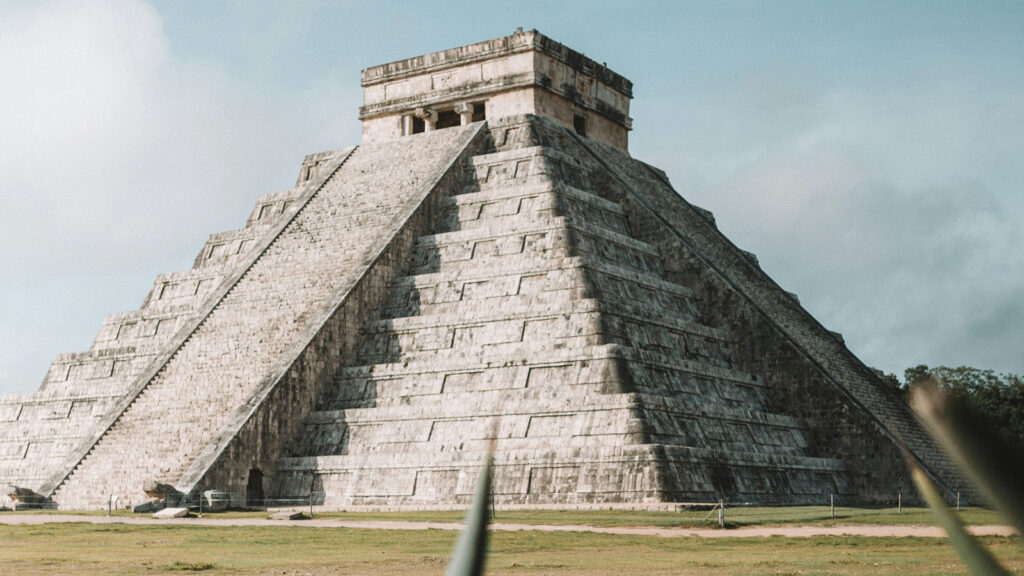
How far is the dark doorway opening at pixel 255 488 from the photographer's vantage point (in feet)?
72.9

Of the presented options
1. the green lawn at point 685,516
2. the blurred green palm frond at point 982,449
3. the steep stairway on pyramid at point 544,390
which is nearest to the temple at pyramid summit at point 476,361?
the steep stairway on pyramid at point 544,390

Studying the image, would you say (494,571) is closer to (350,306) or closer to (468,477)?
(468,477)

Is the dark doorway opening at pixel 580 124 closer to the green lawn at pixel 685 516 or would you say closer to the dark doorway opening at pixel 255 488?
the dark doorway opening at pixel 255 488

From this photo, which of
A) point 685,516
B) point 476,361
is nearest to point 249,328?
point 476,361

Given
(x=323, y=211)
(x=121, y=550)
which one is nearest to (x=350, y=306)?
Result: (x=323, y=211)

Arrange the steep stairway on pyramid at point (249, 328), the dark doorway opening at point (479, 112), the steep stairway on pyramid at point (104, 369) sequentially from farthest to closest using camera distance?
the dark doorway opening at point (479, 112)
the steep stairway on pyramid at point (104, 369)
the steep stairway on pyramid at point (249, 328)

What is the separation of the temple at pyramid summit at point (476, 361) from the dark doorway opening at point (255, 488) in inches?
2.1

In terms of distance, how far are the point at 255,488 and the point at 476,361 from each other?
464cm

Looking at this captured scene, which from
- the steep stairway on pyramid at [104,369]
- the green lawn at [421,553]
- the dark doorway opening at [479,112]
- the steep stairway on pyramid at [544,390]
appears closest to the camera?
the green lawn at [421,553]

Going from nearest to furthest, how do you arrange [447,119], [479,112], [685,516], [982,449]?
1. [982,449]
2. [685,516]
3. [479,112]
4. [447,119]

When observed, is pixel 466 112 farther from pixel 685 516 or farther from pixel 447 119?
pixel 685 516

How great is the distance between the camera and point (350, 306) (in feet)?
81.1

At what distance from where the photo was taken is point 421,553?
1260 cm

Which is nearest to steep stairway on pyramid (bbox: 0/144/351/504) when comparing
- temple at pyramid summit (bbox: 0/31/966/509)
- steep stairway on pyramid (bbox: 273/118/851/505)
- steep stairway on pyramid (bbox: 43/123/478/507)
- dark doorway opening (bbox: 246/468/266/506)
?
temple at pyramid summit (bbox: 0/31/966/509)
